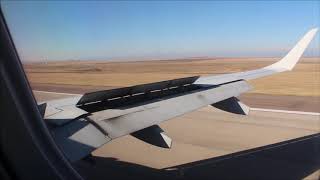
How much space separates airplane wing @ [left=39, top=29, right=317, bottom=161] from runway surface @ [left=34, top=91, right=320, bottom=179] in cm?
187

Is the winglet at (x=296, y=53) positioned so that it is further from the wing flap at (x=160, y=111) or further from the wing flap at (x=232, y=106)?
the wing flap at (x=232, y=106)

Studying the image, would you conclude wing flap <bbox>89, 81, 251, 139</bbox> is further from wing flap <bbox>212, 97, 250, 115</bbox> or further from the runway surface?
the runway surface

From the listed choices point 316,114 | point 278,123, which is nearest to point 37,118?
point 278,123

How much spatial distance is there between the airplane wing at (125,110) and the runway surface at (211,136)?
1.87 meters

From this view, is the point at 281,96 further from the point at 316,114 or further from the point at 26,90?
the point at 26,90

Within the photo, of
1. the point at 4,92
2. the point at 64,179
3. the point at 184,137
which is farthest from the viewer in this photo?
the point at 184,137

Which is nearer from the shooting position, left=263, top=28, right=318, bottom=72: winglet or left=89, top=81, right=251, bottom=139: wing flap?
left=89, top=81, right=251, bottom=139: wing flap

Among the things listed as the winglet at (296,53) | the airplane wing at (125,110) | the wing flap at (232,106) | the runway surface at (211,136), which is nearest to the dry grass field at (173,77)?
the airplane wing at (125,110)

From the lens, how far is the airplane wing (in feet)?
13.8

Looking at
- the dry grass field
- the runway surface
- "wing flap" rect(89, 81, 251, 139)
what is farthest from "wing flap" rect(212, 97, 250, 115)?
the dry grass field

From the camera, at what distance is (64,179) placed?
277 cm

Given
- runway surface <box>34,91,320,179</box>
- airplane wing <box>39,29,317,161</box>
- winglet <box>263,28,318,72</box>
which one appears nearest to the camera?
airplane wing <box>39,29,317,161</box>

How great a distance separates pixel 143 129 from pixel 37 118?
2.55m

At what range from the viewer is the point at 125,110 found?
518 cm
